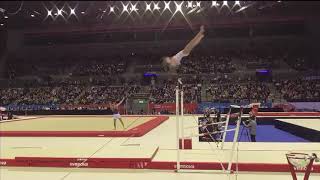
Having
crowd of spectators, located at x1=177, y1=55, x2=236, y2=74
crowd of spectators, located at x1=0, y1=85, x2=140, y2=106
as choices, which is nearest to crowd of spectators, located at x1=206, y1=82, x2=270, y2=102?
crowd of spectators, located at x1=177, y1=55, x2=236, y2=74

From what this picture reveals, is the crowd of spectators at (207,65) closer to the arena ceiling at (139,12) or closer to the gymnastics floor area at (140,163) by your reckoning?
the arena ceiling at (139,12)

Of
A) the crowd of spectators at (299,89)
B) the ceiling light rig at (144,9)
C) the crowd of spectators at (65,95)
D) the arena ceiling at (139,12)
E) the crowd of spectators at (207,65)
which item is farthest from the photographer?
the crowd of spectators at (207,65)

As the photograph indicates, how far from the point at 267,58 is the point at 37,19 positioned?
22.1 m

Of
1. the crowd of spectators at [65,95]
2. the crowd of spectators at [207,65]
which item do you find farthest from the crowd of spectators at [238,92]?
the crowd of spectators at [65,95]

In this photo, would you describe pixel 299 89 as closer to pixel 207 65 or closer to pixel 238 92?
pixel 238 92

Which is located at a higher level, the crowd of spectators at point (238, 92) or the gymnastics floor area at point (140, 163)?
the crowd of spectators at point (238, 92)

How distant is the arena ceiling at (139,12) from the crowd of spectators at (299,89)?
6.22 metres

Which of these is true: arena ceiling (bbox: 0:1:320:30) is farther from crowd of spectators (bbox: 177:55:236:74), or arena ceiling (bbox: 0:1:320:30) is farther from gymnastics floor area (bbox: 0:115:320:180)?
gymnastics floor area (bbox: 0:115:320:180)

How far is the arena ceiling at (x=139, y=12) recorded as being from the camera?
2695 centimetres

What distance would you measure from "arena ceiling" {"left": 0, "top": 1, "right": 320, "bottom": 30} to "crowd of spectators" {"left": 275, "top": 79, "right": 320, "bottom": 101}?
6223 mm

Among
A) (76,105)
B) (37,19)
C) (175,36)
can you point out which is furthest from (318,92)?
(37,19)

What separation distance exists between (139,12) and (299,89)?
A: 48.7ft

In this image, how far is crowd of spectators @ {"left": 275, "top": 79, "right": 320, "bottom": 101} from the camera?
88.8ft

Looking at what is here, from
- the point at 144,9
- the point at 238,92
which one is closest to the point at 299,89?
the point at 238,92
